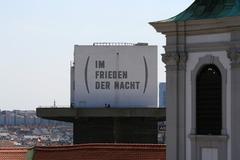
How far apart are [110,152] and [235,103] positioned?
8.61 meters

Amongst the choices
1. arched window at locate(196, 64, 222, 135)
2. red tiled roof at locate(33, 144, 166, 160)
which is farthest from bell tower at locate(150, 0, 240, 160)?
red tiled roof at locate(33, 144, 166, 160)

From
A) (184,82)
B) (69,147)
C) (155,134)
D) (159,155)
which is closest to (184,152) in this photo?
(184,82)

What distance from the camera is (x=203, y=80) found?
21.3 m

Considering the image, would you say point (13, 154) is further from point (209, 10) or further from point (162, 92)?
point (162, 92)

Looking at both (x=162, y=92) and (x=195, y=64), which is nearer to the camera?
(x=195, y=64)

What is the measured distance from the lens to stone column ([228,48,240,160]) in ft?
67.1

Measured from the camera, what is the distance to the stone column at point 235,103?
2045 centimetres

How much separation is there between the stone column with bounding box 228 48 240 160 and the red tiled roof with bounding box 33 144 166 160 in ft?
22.8

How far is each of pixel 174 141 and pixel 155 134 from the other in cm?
4629

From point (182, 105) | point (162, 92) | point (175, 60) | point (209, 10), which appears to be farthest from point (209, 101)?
point (162, 92)

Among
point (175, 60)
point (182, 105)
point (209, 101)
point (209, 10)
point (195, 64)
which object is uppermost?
point (209, 10)

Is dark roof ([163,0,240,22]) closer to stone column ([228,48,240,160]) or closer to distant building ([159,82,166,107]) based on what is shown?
stone column ([228,48,240,160])

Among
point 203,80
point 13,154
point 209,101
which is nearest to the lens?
point 209,101

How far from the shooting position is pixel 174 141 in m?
21.6
